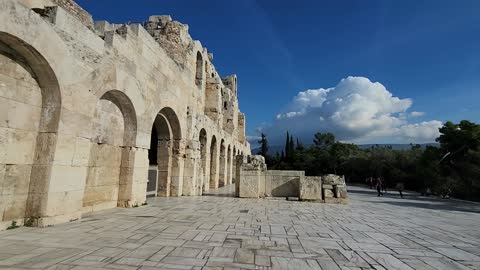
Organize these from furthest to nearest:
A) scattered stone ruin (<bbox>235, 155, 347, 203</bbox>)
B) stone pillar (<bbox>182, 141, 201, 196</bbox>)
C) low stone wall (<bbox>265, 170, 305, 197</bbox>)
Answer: low stone wall (<bbox>265, 170, 305, 197</bbox>) → stone pillar (<bbox>182, 141, 201, 196</bbox>) → scattered stone ruin (<bbox>235, 155, 347, 203</bbox>)

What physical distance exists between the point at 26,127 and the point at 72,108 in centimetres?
82

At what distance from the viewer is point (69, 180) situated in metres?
5.23

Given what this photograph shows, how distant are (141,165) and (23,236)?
416cm

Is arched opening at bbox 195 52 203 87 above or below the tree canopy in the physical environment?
above

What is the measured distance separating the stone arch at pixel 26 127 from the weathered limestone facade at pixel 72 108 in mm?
16

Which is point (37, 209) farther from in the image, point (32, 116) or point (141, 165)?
point (141, 165)

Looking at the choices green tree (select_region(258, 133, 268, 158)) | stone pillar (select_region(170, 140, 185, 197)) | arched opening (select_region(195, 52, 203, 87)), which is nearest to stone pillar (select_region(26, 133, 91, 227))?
stone pillar (select_region(170, 140, 185, 197))

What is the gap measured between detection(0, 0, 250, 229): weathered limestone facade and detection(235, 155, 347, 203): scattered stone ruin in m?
4.05

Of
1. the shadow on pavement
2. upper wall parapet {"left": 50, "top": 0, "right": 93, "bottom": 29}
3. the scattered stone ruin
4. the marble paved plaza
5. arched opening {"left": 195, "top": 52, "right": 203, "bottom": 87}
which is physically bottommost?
the shadow on pavement

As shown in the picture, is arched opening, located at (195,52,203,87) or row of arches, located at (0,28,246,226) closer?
row of arches, located at (0,28,246,226)

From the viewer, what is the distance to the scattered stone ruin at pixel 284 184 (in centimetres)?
1084

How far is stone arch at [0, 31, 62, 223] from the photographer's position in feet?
14.7

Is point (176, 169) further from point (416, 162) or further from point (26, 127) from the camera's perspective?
point (416, 162)

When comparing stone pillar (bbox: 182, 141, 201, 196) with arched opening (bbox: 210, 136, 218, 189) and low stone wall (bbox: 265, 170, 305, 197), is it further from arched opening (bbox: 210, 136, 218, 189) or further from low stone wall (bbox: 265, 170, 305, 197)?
arched opening (bbox: 210, 136, 218, 189)
